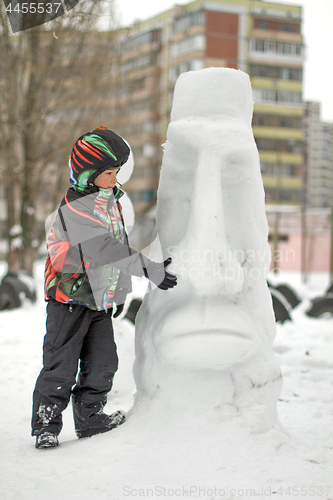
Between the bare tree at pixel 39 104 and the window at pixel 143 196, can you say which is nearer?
the bare tree at pixel 39 104

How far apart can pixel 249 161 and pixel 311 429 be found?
142 centimetres

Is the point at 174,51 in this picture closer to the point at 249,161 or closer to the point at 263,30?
the point at 263,30

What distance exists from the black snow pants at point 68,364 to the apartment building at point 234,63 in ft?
66.4

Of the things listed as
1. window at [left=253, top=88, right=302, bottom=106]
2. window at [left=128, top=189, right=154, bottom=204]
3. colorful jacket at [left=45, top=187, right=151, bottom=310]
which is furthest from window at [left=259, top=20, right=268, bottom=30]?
colorful jacket at [left=45, top=187, right=151, bottom=310]

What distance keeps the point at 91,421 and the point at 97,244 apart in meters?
0.85

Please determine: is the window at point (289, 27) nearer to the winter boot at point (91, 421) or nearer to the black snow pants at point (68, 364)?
the black snow pants at point (68, 364)

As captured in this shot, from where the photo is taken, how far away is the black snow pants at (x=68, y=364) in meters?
2.07

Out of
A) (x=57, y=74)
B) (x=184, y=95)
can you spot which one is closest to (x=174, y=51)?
(x=57, y=74)

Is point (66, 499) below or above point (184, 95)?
below

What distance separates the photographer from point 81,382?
221 centimetres

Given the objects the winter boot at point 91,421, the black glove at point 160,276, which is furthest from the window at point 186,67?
the winter boot at point 91,421

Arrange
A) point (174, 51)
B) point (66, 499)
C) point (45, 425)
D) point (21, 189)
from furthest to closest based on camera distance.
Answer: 1. point (174, 51)
2. point (21, 189)
3. point (45, 425)
4. point (66, 499)

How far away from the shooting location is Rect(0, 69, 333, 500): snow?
174 centimetres

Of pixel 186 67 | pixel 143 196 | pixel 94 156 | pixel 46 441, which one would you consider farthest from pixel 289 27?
pixel 46 441
